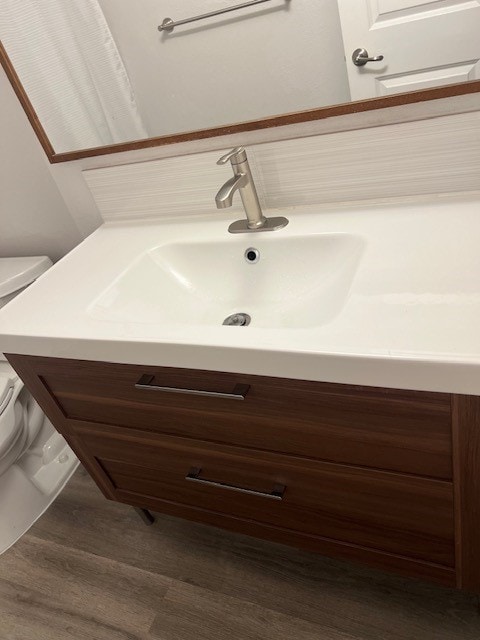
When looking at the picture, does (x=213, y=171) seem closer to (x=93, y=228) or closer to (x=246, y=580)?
(x=93, y=228)

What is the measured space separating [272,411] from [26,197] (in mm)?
1201

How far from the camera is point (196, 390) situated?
0.84m

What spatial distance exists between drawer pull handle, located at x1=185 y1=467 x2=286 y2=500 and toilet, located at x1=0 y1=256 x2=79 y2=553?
70 cm

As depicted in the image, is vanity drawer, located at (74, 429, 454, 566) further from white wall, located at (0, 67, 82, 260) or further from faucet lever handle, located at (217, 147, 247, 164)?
white wall, located at (0, 67, 82, 260)

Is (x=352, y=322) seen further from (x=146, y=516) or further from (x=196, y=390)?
(x=146, y=516)

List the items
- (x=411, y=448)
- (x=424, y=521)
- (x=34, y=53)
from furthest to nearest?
(x=34, y=53)
(x=424, y=521)
(x=411, y=448)

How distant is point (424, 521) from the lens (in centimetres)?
83

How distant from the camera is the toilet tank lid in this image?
1517 millimetres

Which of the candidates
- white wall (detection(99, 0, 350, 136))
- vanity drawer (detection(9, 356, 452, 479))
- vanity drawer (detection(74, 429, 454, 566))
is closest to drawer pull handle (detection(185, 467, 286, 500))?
vanity drawer (detection(74, 429, 454, 566))

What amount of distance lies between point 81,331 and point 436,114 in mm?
766

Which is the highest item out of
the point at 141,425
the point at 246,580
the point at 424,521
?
the point at 141,425

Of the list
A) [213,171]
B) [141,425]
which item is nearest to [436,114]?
[213,171]

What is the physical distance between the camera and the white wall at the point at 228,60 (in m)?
0.92

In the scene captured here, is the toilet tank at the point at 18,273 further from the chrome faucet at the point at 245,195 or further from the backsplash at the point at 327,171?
the chrome faucet at the point at 245,195
